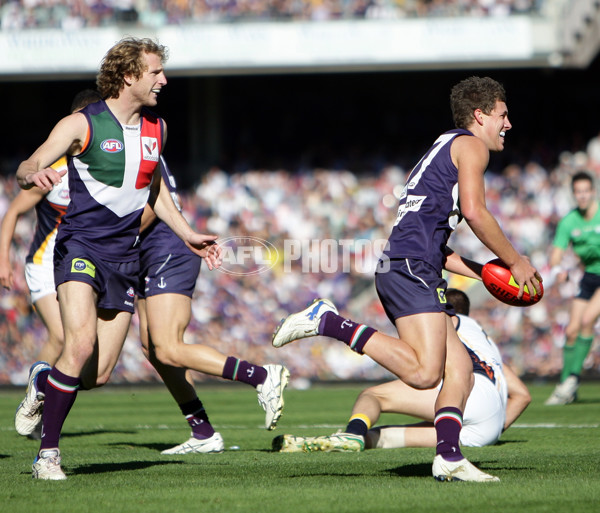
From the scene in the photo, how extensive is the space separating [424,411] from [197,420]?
1.66 m

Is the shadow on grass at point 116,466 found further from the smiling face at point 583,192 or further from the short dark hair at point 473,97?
the smiling face at point 583,192

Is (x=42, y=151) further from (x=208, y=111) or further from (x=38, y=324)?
(x=208, y=111)

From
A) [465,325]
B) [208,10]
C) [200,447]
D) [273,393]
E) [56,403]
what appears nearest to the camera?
[56,403]

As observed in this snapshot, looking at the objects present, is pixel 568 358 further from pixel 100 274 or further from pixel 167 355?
pixel 100 274

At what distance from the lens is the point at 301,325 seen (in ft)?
18.4

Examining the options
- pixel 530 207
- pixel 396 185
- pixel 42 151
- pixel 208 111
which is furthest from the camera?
pixel 208 111

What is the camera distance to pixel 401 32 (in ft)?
63.3

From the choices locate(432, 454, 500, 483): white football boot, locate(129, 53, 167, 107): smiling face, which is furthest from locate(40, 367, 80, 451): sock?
locate(432, 454, 500, 483): white football boot

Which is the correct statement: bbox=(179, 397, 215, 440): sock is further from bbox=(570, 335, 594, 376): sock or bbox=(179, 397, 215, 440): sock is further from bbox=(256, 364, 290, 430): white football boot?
bbox=(570, 335, 594, 376): sock

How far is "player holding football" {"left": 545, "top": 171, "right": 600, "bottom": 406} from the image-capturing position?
37.2 feet

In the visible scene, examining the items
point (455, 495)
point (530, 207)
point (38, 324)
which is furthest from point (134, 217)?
point (530, 207)

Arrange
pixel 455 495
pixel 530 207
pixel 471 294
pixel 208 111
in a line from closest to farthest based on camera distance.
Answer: pixel 455 495
pixel 471 294
pixel 530 207
pixel 208 111

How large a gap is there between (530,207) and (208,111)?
26.0 ft

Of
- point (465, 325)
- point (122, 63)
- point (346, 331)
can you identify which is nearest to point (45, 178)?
point (122, 63)
